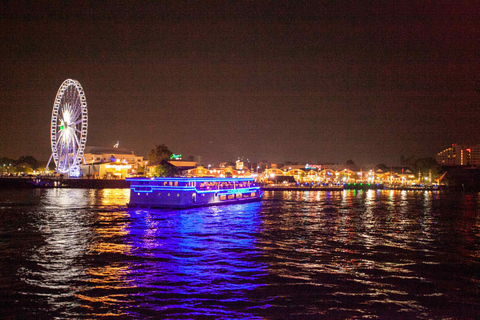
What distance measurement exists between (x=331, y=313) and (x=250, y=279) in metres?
3.71

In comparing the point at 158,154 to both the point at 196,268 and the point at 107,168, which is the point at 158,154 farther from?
the point at 196,268

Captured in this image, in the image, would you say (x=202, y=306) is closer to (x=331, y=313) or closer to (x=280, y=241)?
(x=331, y=313)

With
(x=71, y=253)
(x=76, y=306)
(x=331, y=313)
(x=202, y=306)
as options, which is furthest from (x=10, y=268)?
(x=331, y=313)

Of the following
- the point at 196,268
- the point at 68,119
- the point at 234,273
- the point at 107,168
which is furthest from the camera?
the point at 107,168

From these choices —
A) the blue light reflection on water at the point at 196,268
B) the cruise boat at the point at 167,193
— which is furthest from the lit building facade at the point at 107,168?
the blue light reflection on water at the point at 196,268

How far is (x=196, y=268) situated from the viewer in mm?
14055

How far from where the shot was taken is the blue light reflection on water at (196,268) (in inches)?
402

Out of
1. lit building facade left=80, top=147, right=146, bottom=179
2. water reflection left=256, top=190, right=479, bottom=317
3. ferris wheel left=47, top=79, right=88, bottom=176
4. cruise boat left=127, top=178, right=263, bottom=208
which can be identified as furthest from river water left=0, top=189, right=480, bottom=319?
lit building facade left=80, top=147, right=146, bottom=179

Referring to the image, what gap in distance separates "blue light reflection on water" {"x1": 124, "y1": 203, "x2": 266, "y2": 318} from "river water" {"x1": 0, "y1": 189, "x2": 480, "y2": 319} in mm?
48

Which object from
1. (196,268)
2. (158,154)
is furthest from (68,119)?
(196,268)

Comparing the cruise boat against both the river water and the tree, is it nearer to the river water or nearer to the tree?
the river water

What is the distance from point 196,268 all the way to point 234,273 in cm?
154

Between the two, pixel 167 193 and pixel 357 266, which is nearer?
pixel 357 266

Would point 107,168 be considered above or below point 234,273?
above
